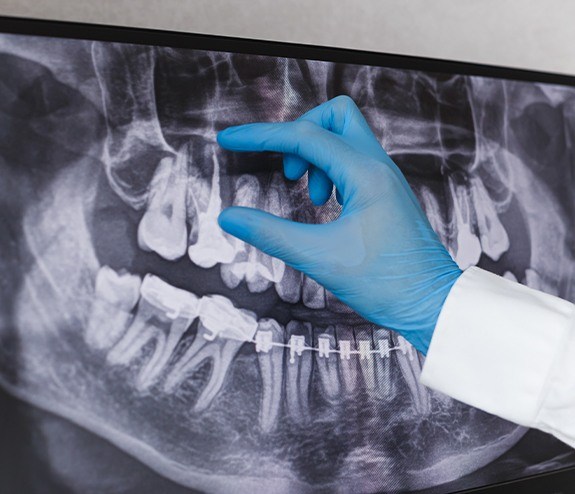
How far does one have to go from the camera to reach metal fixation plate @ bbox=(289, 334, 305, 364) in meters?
0.99

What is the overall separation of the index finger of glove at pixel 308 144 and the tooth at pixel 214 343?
214mm

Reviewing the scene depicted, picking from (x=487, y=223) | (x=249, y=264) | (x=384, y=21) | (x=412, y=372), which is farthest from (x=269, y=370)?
(x=384, y=21)

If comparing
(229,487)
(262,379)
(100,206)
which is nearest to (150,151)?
(100,206)

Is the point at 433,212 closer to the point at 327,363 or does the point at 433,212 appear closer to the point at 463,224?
the point at 463,224

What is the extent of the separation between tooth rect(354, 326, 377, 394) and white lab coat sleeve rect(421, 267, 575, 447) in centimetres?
17

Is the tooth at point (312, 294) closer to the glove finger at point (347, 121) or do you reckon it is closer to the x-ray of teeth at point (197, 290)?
the x-ray of teeth at point (197, 290)

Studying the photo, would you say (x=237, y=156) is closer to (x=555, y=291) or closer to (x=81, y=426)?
(x=81, y=426)

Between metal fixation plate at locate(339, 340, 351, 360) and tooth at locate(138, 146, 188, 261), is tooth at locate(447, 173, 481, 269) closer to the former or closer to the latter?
metal fixation plate at locate(339, 340, 351, 360)

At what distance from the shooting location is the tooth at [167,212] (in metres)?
0.91

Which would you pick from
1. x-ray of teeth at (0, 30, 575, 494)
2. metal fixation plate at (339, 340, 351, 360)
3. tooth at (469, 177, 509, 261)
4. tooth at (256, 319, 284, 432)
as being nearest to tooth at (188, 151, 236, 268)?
x-ray of teeth at (0, 30, 575, 494)

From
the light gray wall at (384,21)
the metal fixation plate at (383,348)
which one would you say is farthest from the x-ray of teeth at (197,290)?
the light gray wall at (384,21)

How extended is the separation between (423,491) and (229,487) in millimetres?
333

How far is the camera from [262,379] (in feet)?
3.15

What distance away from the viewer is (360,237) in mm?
899
